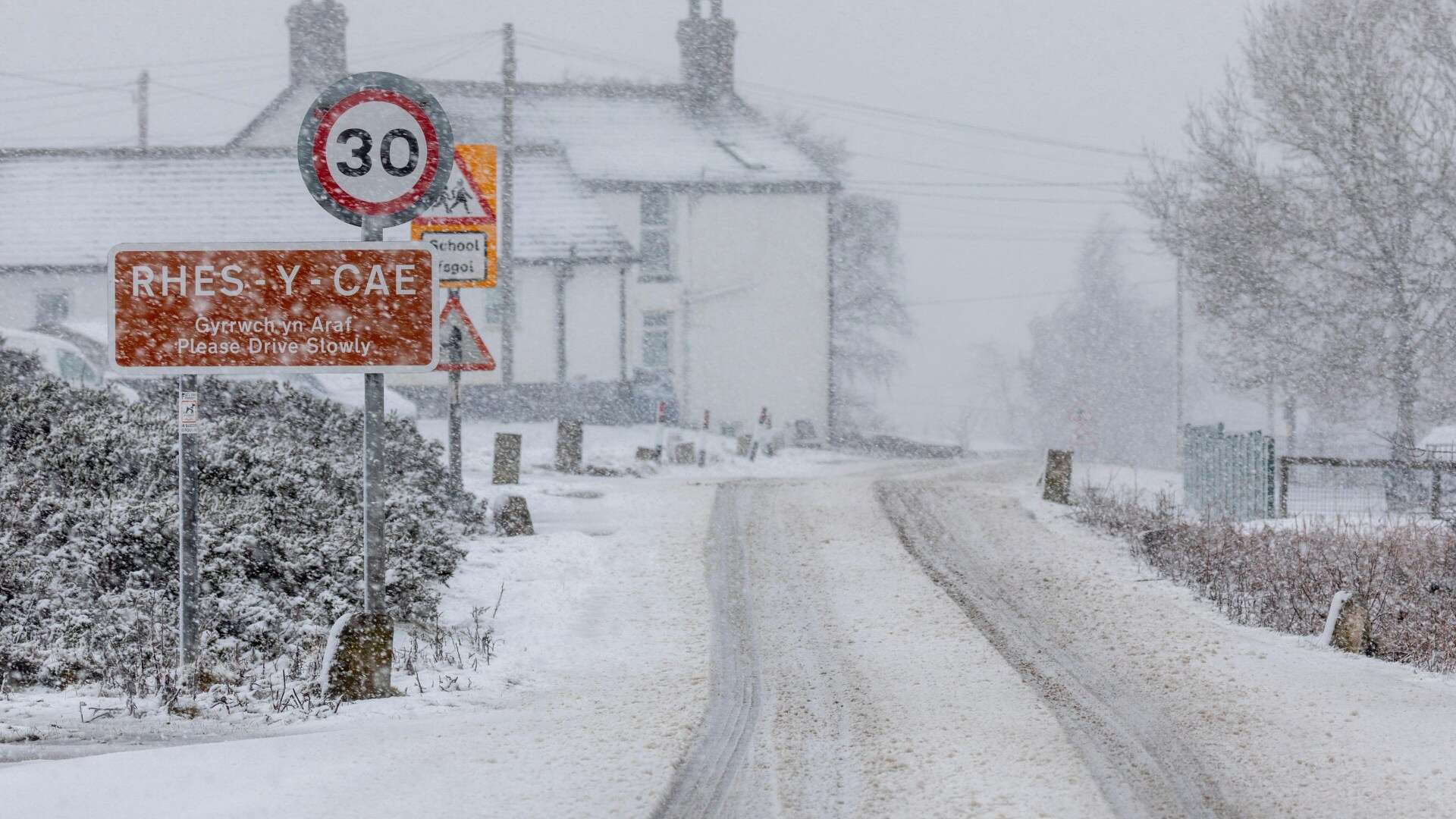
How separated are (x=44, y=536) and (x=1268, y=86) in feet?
71.0

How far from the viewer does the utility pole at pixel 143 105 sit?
4556cm

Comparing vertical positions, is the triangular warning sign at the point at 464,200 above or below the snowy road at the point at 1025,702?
above

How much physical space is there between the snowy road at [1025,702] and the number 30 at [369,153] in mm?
3005

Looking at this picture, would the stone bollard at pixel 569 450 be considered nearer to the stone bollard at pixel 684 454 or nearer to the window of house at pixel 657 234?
the stone bollard at pixel 684 454

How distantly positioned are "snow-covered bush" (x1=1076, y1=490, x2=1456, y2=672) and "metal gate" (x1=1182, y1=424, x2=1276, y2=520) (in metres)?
2.06

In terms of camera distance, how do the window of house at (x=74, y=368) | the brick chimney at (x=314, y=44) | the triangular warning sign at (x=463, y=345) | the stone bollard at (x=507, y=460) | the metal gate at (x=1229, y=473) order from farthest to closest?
1. the brick chimney at (x=314, y=44)
2. the window of house at (x=74, y=368)
3. the metal gate at (x=1229, y=473)
4. the stone bollard at (x=507, y=460)
5. the triangular warning sign at (x=463, y=345)

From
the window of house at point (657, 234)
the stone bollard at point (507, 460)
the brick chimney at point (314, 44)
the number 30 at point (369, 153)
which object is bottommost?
the stone bollard at point (507, 460)

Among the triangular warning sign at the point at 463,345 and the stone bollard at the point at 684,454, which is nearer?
the triangular warning sign at the point at 463,345

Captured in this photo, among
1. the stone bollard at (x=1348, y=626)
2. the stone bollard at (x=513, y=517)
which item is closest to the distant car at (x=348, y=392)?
the stone bollard at (x=513, y=517)

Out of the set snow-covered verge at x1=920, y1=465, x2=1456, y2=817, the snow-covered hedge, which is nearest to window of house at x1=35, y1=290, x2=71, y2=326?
the snow-covered hedge

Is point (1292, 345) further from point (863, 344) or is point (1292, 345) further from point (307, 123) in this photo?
point (863, 344)

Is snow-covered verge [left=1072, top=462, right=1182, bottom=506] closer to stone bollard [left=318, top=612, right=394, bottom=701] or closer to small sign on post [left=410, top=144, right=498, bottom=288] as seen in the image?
small sign on post [left=410, top=144, right=498, bottom=288]

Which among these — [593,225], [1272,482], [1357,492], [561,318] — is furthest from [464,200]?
[593,225]

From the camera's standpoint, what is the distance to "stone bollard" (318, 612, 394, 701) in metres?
6.00
